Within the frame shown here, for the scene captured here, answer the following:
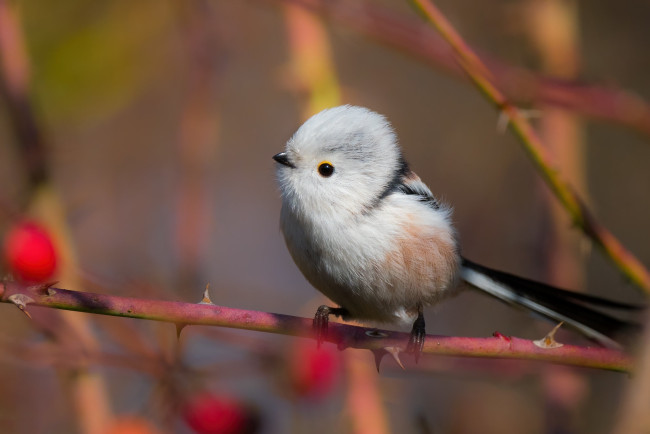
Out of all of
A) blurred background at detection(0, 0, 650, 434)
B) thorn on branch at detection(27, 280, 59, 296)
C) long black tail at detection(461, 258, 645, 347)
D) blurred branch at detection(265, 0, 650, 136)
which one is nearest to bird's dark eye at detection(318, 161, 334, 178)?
blurred background at detection(0, 0, 650, 434)

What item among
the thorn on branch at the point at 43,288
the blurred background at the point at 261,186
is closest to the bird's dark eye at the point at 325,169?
the blurred background at the point at 261,186

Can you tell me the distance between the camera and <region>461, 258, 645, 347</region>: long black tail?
2420 millimetres

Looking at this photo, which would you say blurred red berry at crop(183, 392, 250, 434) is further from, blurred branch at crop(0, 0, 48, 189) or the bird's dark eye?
blurred branch at crop(0, 0, 48, 189)

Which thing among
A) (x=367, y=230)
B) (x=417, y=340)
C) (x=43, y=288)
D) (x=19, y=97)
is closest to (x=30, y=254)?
(x=43, y=288)

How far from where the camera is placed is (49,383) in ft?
9.75

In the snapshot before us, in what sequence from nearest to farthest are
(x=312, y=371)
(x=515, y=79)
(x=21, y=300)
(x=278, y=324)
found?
1. (x=21, y=300)
2. (x=278, y=324)
3. (x=312, y=371)
4. (x=515, y=79)

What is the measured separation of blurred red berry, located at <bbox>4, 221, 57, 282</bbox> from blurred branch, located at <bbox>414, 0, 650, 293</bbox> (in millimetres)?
1116

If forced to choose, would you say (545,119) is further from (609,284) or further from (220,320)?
(220,320)

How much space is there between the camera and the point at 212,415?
2156 mm

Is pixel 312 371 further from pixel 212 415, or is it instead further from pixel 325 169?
pixel 325 169

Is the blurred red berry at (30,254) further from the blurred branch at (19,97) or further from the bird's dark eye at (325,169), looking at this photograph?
the bird's dark eye at (325,169)

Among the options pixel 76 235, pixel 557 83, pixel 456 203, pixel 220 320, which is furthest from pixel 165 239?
pixel 220 320

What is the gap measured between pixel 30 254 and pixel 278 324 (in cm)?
62

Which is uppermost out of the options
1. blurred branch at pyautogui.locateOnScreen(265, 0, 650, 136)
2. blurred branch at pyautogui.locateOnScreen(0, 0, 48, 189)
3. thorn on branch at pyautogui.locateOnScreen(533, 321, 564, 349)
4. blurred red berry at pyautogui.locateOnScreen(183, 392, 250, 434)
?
blurred branch at pyautogui.locateOnScreen(265, 0, 650, 136)
